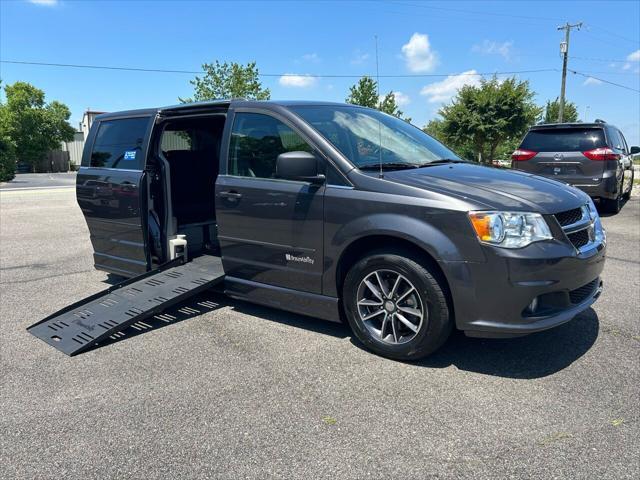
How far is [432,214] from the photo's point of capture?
339 centimetres

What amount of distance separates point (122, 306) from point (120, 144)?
6.57 ft

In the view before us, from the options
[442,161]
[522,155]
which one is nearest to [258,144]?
[442,161]

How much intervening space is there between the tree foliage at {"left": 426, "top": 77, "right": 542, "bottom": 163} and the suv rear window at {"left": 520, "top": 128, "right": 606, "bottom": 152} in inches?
777

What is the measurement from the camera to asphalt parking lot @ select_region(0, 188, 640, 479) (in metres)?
2.53

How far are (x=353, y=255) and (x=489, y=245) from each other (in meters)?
1.07

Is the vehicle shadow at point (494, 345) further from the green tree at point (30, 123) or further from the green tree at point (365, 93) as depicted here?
the green tree at point (30, 123)

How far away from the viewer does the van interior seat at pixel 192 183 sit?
5715 mm

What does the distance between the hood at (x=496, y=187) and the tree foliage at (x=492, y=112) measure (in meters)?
26.5

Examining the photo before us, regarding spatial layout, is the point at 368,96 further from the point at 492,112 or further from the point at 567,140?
the point at 567,140

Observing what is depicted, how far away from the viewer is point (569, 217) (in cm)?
351

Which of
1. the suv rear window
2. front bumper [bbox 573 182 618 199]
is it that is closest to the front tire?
front bumper [bbox 573 182 618 199]

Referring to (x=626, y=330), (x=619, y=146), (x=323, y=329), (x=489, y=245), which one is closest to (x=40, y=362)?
(x=323, y=329)

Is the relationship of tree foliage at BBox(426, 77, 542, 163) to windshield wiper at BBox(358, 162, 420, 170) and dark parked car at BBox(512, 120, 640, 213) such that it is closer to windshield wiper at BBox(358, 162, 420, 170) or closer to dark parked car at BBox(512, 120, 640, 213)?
dark parked car at BBox(512, 120, 640, 213)

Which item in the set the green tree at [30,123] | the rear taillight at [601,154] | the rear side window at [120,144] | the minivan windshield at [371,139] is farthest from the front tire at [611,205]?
the green tree at [30,123]
